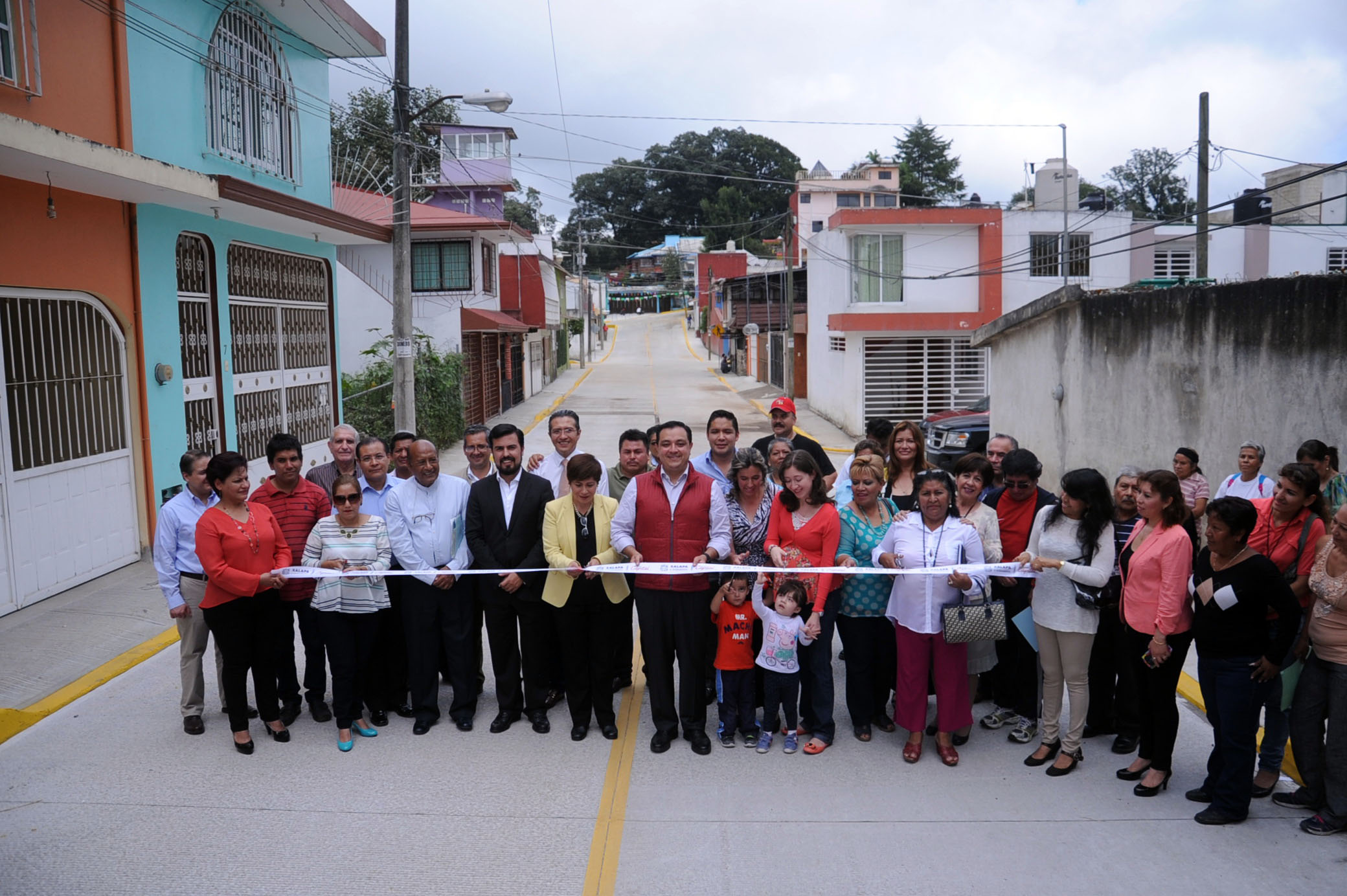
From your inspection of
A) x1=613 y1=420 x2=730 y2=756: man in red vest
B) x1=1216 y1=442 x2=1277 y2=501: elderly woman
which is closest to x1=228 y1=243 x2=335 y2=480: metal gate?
x1=613 y1=420 x2=730 y2=756: man in red vest

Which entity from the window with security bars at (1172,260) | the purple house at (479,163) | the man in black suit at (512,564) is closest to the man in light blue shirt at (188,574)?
the man in black suit at (512,564)

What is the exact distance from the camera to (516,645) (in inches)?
258

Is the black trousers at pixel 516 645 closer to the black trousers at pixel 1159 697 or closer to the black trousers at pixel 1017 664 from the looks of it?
the black trousers at pixel 1017 664

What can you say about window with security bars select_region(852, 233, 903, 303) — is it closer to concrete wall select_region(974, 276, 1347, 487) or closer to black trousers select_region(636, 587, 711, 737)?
concrete wall select_region(974, 276, 1347, 487)

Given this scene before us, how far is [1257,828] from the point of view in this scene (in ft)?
16.3

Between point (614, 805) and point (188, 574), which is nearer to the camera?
point (614, 805)

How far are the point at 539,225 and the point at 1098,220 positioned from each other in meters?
60.5

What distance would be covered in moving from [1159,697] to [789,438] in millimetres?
3865

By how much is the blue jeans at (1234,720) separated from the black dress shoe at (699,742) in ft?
8.67

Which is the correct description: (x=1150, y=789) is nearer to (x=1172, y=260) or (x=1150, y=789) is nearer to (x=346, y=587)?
(x=346, y=587)

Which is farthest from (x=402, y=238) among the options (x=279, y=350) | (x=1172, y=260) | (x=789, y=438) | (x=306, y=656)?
(x=1172, y=260)

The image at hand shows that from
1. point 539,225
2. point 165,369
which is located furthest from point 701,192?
point 165,369

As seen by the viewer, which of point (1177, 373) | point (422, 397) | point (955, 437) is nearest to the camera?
point (1177, 373)

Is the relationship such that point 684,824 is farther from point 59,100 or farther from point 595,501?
point 59,100
